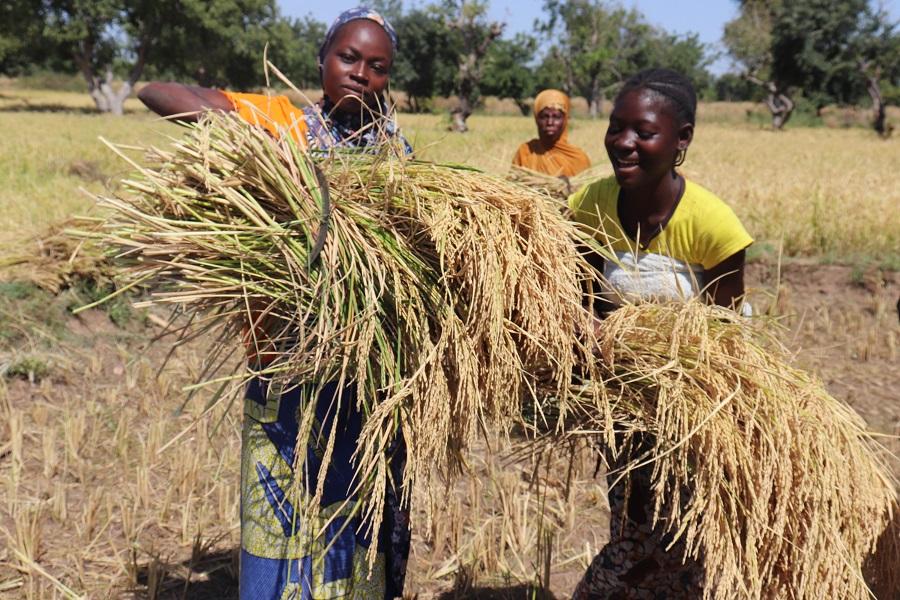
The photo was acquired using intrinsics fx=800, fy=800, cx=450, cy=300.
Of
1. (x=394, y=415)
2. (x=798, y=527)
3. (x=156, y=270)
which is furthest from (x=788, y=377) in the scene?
(x=156, y=270)

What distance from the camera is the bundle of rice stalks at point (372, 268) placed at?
1500 millimetres

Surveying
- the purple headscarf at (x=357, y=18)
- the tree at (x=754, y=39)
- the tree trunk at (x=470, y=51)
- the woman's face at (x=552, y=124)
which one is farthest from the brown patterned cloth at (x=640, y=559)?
the tree at (x=754, y=39)

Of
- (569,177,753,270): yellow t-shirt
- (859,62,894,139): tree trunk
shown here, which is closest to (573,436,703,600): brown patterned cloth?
(569,177,753,270): yellow t-shirt

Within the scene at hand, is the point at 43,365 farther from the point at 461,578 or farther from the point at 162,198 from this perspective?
the point at 162,198

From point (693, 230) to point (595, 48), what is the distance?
51169mm

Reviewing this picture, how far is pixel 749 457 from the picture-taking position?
1.58m

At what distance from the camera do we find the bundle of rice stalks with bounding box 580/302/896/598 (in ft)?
5.19

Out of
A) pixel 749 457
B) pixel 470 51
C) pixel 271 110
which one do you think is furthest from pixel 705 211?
pixel 470 51

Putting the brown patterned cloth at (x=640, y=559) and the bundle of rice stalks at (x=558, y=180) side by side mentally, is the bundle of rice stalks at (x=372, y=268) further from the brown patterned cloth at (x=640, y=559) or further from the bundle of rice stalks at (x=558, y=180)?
the bundle of rice stalks at (x=558, y=180)

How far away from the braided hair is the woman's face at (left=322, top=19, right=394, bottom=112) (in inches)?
22.8

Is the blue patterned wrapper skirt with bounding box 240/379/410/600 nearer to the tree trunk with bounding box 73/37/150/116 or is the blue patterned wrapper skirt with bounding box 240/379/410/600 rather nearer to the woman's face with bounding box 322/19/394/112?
the woman's face with bounding box 322/19/394/112

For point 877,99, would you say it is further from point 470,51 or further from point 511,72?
point 511,72

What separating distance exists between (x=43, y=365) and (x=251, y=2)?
34.0m

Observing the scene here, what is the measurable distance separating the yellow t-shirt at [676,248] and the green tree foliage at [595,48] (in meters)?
40.7
